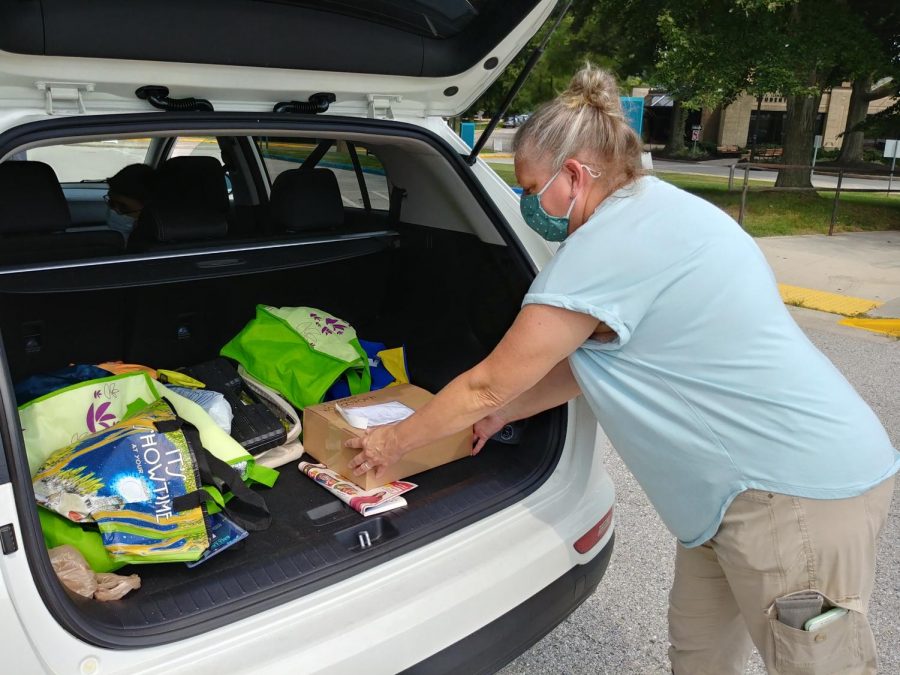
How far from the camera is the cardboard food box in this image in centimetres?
211

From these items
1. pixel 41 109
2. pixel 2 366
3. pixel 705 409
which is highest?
pixel 41 109

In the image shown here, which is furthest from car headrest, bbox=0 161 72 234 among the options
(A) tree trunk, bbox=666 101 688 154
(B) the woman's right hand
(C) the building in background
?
(C) the building in background

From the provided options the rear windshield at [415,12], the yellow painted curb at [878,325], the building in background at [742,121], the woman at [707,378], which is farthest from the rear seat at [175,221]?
the building in background at [742,121]

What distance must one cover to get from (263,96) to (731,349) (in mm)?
1310

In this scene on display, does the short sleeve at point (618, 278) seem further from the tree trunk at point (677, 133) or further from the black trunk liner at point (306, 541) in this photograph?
the tree trunk at point (677, 133)

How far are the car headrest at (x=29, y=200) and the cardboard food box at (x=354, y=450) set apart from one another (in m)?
0.96

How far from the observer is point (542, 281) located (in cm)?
150

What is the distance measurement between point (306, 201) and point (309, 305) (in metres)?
0.45

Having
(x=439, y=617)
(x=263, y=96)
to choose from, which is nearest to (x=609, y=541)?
(x=439, y=617)

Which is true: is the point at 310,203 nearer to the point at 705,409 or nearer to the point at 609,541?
the point at 609,541

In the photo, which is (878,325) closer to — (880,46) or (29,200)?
(29,200)

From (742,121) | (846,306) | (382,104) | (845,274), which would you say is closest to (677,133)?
(742,121)

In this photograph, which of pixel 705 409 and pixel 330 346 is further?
pixel 330 346

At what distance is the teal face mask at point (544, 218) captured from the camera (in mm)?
1593
